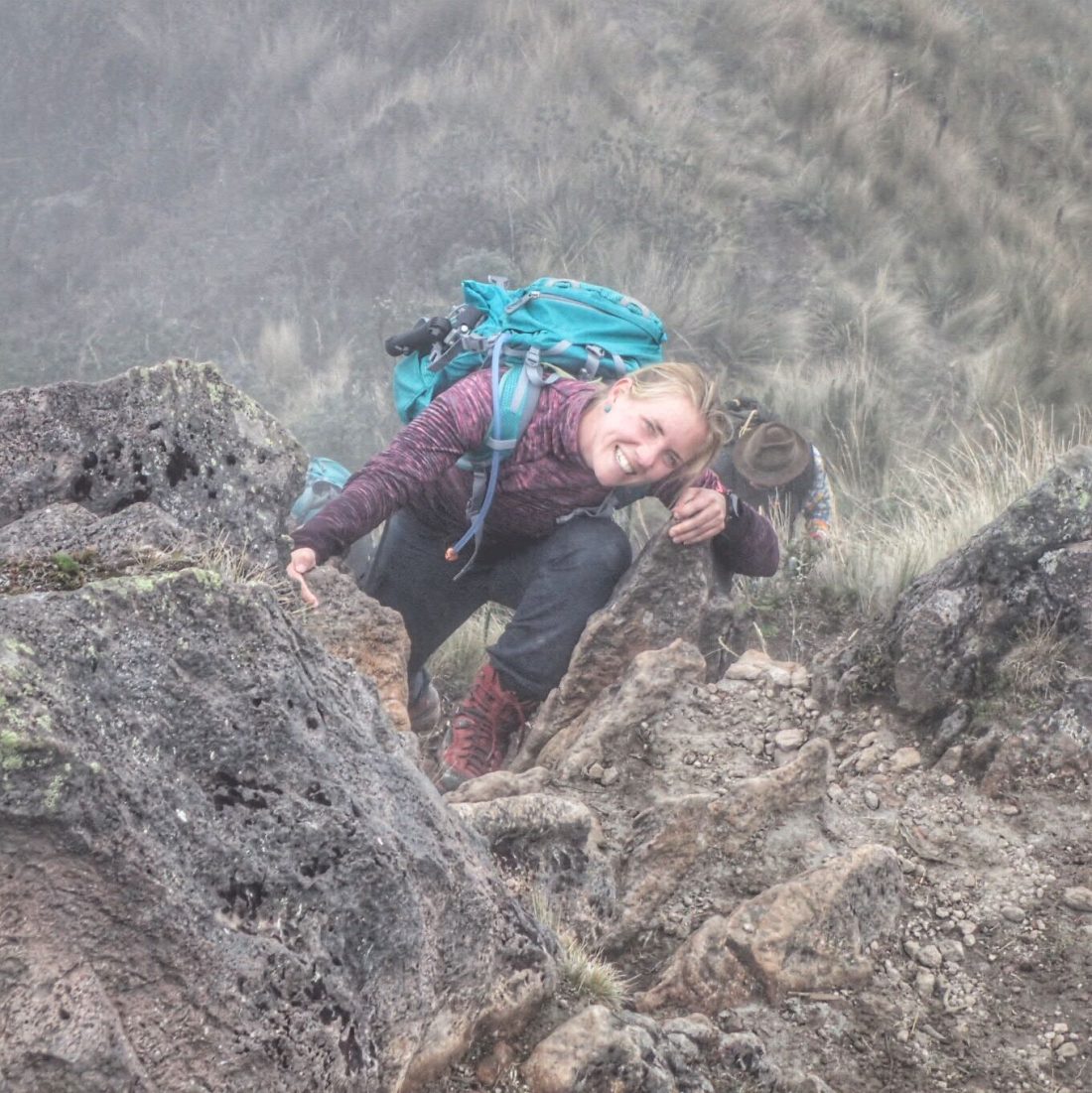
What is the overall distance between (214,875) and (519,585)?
2792 millimetres

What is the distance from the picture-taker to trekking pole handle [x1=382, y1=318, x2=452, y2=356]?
13.8 ft

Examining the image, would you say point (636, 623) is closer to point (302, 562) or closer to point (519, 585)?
point (519, 585)

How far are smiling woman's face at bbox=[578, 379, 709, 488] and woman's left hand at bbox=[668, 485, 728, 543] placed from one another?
0.14m

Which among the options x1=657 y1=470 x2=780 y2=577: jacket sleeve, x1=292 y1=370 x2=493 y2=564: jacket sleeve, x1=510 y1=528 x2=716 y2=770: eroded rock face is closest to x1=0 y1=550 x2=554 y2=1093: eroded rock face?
x1=292 y1=370 x2=493 y2=564: jacket sleeve

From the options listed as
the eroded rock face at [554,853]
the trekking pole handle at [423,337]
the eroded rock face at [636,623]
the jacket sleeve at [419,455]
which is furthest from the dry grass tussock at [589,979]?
the trekking pole handle at [423,337]

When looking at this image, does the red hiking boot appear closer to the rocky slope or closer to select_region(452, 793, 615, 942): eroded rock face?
the rocky slope

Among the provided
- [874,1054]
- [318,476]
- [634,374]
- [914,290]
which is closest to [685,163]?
[914,290]

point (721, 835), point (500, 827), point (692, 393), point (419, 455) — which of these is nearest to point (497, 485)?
point (419, 455)

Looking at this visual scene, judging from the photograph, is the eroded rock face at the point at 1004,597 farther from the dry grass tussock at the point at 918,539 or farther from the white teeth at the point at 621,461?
the white teeth at the point at 621,461

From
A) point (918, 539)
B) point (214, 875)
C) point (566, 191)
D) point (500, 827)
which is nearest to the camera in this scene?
point (214, 875)

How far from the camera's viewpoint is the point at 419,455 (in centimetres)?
379

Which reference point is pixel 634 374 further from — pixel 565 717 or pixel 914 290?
pixel 914 290

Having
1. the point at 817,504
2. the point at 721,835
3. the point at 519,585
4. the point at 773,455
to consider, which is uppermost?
the point at 721,835

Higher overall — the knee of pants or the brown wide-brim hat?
the knee of pants
